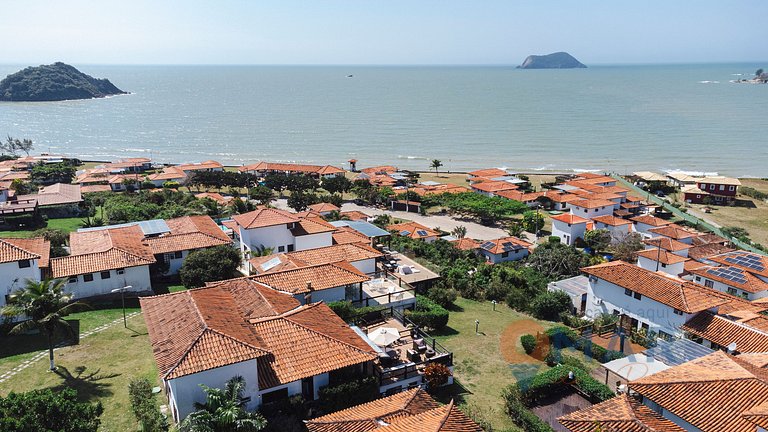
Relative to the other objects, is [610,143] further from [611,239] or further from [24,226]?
[24,226]

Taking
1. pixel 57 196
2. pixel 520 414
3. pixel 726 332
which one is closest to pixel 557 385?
A: pixel 520 414

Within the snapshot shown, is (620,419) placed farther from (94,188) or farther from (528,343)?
(94,188)

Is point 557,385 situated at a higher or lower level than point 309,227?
lower

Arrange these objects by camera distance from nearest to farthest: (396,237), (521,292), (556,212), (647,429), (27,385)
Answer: (647,429)
(27,385)
(521,292)
(396,237)
(556,212)

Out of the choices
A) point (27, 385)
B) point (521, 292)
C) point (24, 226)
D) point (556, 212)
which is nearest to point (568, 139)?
point (556, 212)

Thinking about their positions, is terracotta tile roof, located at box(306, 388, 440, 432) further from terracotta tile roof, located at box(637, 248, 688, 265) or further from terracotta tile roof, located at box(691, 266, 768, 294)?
terracotta tile roof, located at box(691, 266, 768, 294)
